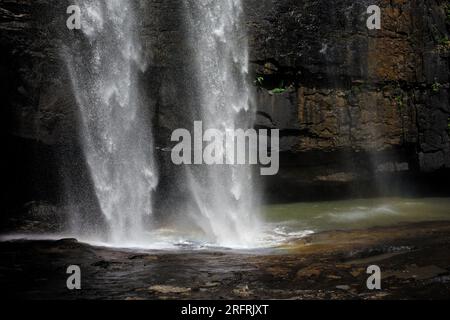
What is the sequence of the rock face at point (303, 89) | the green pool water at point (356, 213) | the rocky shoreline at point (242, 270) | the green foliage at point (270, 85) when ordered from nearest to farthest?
the rocky shoreline at point (242, 270) < the green pool water at point (356, 213) < the rock face at point (303, 89) < the green foliage at point (270, 85)

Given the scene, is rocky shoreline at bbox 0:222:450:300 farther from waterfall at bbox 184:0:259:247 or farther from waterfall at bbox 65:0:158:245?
waterfall at bbox 184:0:259:247

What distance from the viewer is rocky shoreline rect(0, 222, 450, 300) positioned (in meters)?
5.04

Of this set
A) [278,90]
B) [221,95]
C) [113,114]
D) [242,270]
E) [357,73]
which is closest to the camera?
[242,270]

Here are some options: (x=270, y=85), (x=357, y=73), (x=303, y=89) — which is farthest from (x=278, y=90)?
(x=357, y=73)

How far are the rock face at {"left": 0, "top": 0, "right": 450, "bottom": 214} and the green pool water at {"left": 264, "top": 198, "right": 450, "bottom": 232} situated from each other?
74 centimetres

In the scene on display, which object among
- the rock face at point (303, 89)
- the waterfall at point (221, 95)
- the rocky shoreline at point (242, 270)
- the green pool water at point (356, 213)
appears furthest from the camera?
the waterfall at point (221, 95)

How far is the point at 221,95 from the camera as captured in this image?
38.1ft

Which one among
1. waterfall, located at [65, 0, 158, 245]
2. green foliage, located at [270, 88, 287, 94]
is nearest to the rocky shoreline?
waterfall, located at [65, 0, 158, 245]

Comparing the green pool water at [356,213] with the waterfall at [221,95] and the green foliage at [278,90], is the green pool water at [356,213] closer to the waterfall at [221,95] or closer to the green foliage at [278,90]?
the waterfall at [221,95]

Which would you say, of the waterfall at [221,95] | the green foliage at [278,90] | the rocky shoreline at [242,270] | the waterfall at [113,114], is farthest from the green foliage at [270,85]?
the rocky shoreline at [242,270]

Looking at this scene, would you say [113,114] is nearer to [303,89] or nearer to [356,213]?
[303,89]

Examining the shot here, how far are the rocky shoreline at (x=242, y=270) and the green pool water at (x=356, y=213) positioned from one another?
1.96m

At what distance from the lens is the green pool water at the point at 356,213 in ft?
33.1

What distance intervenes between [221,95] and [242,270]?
20.9 feet
